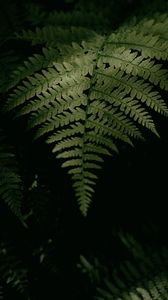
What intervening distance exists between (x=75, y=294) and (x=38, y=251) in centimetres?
33

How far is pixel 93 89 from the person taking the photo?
191 centimetres

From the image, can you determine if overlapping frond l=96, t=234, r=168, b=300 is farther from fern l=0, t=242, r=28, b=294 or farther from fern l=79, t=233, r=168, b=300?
fern l=0, t=242, r=28, b=294

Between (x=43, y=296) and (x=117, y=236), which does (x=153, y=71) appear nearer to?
(x=117, y=236)

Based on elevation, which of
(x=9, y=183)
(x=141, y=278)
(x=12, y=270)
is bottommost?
(x=141, y=278)

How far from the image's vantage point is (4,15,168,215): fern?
1.79 metres

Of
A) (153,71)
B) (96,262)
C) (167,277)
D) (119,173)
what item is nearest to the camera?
(153,71)

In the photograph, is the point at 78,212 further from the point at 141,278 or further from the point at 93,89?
the point at 93,89

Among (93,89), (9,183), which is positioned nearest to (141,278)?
(9,183)

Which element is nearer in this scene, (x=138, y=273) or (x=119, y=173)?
(x=138, y=273)

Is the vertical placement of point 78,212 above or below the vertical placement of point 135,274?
above

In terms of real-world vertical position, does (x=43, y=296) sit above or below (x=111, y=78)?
below

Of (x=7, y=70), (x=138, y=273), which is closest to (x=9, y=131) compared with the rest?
(x=7, y=70)

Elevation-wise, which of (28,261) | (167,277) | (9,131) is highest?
(9,131)

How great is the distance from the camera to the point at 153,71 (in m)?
1.94
